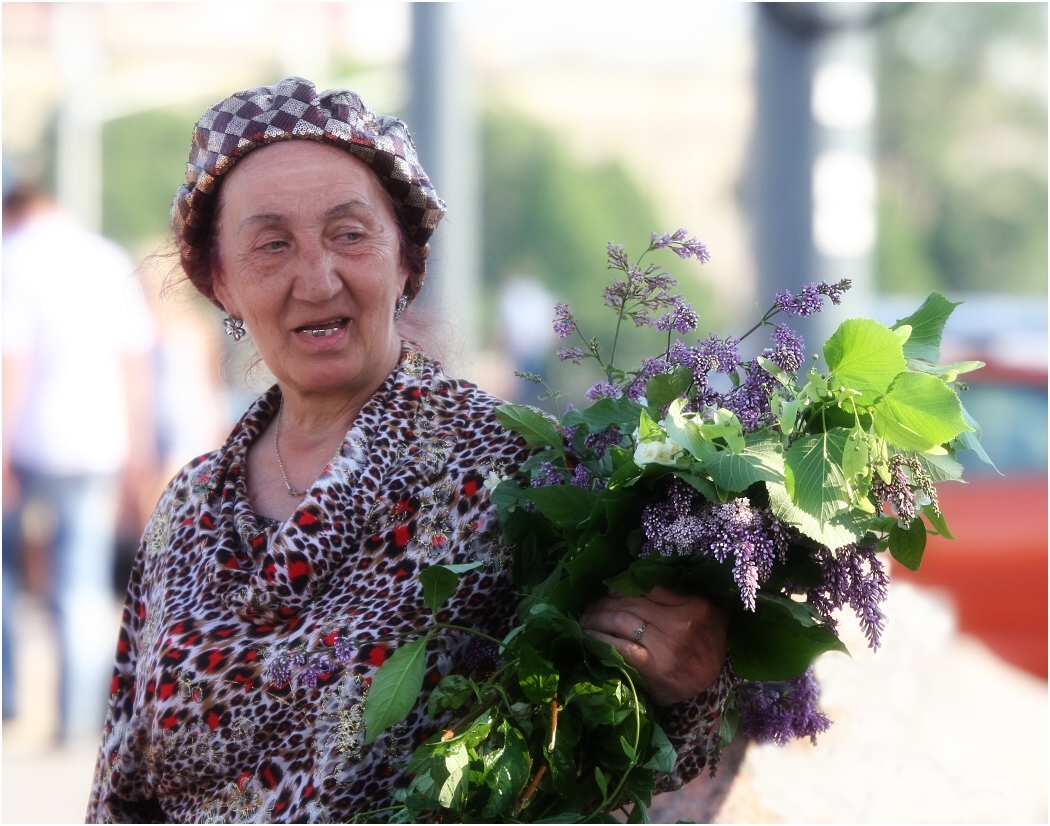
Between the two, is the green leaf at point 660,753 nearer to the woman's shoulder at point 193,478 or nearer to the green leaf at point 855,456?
the green leaf at point 855,456

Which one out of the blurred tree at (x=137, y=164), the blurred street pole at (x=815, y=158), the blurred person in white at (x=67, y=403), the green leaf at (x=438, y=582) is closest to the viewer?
the green leaf at (x=438, y=582)

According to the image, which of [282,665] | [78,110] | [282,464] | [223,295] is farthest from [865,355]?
[78,110]

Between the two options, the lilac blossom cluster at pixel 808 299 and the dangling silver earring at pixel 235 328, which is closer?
the lilac blossom cluster at pixel 808 299

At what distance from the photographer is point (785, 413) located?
5.20ft

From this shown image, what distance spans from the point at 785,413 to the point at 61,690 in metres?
4.89

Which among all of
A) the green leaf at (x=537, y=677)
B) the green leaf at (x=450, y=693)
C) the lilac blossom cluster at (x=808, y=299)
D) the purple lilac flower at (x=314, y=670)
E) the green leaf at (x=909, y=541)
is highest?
the lilac blossom cluster at (x=808, y=299)

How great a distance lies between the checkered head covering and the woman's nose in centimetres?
20

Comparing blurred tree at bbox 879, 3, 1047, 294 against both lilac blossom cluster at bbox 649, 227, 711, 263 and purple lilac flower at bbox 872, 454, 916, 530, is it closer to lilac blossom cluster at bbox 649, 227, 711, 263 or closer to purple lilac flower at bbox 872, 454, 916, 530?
lilac blossom cluster at bbox 649, 227, 711, 263

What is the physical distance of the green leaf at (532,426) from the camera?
1934 mm

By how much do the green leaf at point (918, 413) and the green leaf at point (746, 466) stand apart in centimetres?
15

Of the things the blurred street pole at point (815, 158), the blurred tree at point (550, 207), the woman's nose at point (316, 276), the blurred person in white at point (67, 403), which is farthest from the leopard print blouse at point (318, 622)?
the blurred tree at point (550, 207)

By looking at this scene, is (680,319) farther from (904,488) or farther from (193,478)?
(193,478)

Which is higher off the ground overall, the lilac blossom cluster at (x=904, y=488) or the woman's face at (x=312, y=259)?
the woman's face at (x=312, y=259)

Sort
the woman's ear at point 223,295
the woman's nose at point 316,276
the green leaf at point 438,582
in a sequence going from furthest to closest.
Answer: the woman's ear at point 223,295, the woman's nose at point 316,276, the green leaf at point 438,582
